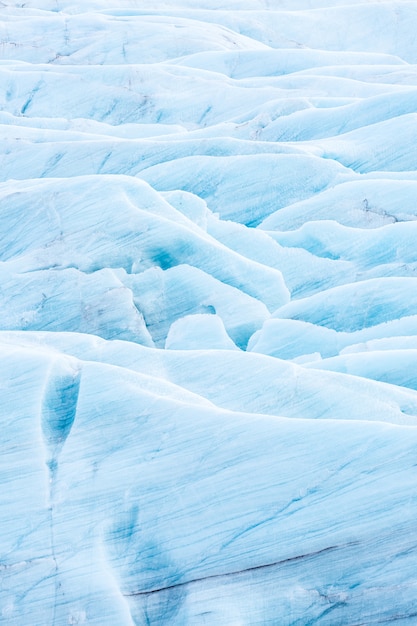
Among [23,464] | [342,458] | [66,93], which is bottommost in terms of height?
[66,93]

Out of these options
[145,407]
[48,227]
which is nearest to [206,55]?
[48,227]

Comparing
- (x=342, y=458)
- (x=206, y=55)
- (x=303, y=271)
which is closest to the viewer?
(x=342, y=458)

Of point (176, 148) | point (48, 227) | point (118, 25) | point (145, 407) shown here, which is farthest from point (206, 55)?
point (145, 407)

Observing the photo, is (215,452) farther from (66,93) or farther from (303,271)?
(66,93)

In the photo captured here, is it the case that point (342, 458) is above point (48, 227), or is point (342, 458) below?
above

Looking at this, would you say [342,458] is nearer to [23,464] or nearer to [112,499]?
[112,499]

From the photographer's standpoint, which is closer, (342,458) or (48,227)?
(342,458)

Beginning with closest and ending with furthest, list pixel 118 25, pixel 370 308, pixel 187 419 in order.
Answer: pixel 187 419 < pixel 370 308 < pixel 118 25
